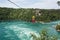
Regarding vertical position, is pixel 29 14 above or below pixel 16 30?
above

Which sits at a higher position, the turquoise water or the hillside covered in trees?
the hillside covered in trees

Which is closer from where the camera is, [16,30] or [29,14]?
[29,14]

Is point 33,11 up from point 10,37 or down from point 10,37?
up

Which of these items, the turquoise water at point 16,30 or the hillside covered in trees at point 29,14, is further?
the turquoise water at point 16,30

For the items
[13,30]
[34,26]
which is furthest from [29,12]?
[13,30]

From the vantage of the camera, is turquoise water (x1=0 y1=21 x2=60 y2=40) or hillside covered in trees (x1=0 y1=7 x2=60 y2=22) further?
turquoise water (x1=0 y1=21 x2=60 y2=40)

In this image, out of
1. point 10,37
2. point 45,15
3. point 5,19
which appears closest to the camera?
point 45,15

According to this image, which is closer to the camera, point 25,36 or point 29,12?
point 29,12

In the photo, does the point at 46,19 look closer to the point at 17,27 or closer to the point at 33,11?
the point at 33,11
